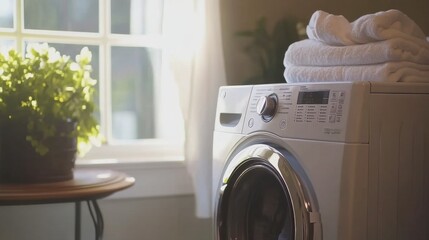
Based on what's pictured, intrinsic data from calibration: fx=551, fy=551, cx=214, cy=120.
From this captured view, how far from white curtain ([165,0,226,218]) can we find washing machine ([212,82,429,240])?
1.72ft

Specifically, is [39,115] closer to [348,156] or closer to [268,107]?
[268,107]

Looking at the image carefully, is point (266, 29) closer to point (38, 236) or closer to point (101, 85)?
point (101, 85)

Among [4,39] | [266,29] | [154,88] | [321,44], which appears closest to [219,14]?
[266,29]

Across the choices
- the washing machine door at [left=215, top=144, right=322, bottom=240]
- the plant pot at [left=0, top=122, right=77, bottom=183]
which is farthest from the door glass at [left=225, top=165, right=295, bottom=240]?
the plant pot at [left=0, top=122, right=77, bottom=183]

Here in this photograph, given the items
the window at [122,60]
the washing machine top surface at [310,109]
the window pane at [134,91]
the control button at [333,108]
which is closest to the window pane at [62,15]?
the window at [122,60]

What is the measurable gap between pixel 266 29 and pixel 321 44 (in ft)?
2.20

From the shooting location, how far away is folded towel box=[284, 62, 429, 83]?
4.21 feet

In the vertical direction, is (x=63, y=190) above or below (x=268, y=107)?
below

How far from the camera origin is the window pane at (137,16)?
206 centimetres

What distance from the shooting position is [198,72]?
193 centimetres

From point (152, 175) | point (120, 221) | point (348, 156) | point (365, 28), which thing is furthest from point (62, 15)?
point (348, 156)

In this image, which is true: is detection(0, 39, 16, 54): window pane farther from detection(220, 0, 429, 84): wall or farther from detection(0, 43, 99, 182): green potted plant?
detection(220, 0, 429, 84): wall

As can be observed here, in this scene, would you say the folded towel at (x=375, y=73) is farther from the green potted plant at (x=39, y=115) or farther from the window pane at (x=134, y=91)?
the window pane at (x=134, y=91)

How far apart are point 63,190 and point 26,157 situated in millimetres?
162
